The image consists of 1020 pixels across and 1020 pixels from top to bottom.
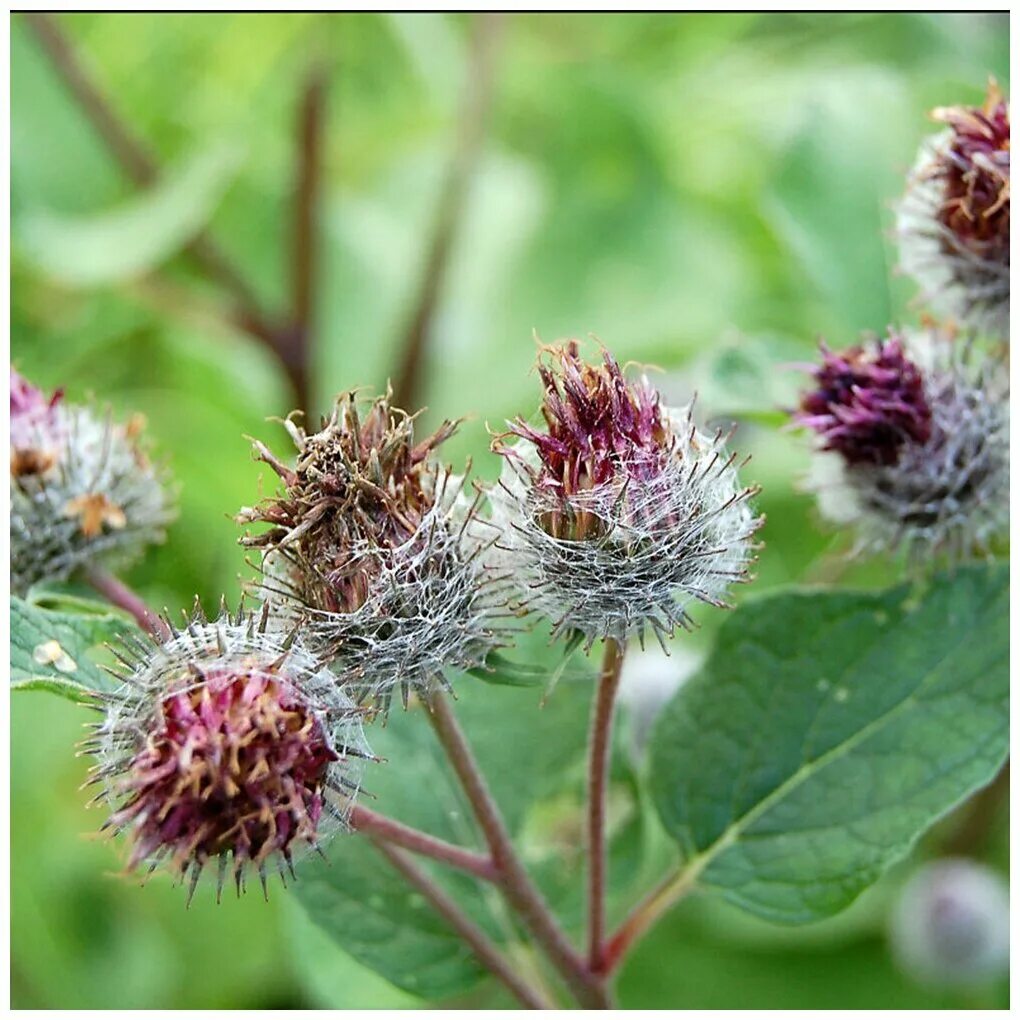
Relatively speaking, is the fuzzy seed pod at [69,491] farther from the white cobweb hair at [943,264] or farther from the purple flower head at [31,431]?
the white cobweb hair at [943,264]

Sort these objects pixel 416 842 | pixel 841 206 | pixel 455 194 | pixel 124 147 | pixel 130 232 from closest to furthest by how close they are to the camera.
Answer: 1. pixel 416 842
2. pixel 841 206
3. pixel 130 232
4. pixel 124 147
5. pixel 455 194

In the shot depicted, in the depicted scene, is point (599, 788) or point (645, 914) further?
point (645, 914)

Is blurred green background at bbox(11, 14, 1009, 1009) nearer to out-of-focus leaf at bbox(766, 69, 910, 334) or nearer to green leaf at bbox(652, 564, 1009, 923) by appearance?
out-of-focus leaf at bbox(766, 69, 910, 334)

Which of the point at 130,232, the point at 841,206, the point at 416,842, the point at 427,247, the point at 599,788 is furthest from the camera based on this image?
the point at 427,247

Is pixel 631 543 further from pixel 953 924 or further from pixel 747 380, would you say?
pixel 953 924

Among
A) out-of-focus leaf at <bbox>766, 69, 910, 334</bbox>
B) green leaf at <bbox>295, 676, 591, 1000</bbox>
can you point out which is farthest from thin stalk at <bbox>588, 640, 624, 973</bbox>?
out-of-focus leaf at <bbox>766, 69, 910, 334</bbox>

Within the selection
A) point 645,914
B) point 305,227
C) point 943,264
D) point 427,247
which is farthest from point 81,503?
point 427,247
